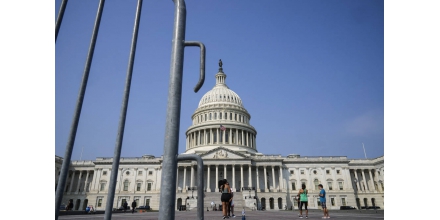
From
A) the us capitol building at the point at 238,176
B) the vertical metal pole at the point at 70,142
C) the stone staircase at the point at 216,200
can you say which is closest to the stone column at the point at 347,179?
the us capitol building at the point at 238,176

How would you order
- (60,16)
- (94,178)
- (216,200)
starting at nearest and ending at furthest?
(60,16) < (216,200) < (94,178)

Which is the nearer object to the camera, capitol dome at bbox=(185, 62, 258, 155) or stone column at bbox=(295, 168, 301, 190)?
stone column at bbox=(295, 168, 301, 190)

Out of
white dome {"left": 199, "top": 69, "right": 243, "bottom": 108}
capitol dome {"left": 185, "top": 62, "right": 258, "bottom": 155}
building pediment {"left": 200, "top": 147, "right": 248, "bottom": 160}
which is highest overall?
white dome {"left": 199, "top": 69, "right": 243, "bottom": 108}

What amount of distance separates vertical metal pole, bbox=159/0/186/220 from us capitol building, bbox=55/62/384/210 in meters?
58.4

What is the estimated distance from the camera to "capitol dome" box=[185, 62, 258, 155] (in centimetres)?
7362

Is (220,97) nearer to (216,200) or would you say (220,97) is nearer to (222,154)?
(222,154)

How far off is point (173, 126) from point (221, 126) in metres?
70.8

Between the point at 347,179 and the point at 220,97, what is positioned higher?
A: the point at 220,97

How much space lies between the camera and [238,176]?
6556cm

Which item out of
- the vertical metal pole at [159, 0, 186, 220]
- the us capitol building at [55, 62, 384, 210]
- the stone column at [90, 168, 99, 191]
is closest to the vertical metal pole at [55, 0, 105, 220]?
the vertical metal pole at [159, 0, 186, 220]

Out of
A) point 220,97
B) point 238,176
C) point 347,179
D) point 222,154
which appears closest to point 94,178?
point 222,154

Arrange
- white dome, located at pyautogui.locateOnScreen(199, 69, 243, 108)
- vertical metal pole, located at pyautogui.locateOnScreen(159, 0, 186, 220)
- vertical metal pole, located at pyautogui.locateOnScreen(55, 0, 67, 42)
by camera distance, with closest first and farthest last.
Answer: vertical metal pole, located at pyautogui.locateOnScreen(159, 0, 186, 220)
vertical metal pole, located at pyautogui.locateOnScreen(55, 0, 67, 42)
white dome, located at pyautogui.locateOnScreen(199, 69, 243, 108)

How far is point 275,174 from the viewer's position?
66812 millimetres

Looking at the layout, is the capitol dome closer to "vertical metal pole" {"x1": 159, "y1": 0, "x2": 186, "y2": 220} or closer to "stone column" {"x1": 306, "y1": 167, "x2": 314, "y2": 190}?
"stone column" {"x1": 306, "y1": 167, "x2": 314, "y2": 190}
